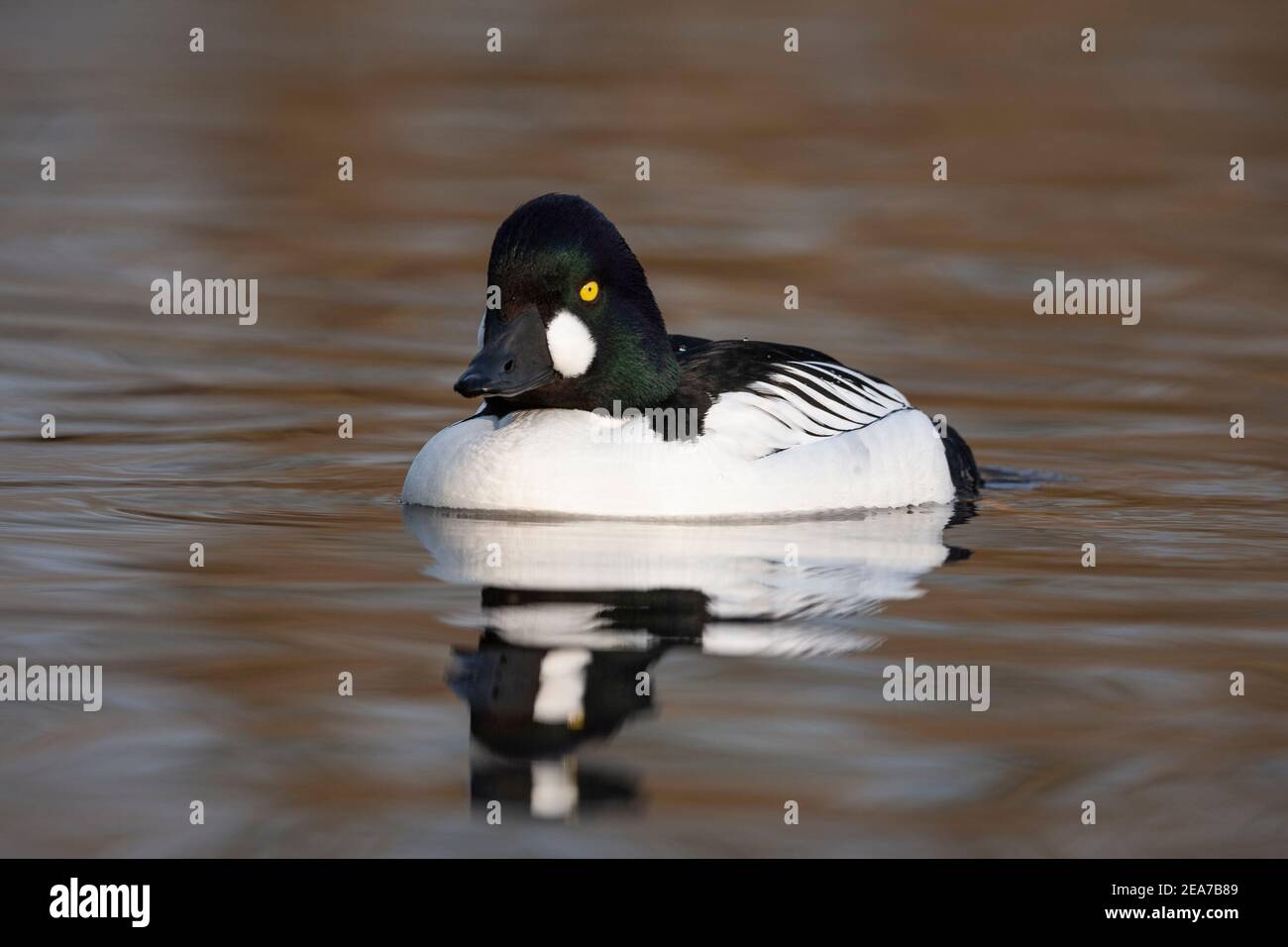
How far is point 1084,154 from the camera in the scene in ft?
67.6

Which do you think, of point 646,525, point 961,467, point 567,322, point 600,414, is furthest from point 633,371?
point 961,467

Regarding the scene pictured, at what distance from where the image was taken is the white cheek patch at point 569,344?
30.0ft

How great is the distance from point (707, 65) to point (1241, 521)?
45.7ft

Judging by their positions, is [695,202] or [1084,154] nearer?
[695,202]

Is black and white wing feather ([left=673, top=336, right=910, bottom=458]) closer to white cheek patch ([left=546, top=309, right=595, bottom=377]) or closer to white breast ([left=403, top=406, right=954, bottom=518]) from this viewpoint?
white breast ([left=403, top=406, right=954, bottom=518])

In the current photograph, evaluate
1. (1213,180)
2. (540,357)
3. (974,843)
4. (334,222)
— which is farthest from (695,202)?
(974,843)

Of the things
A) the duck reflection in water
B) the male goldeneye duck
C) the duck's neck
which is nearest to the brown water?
the duck reflection in water

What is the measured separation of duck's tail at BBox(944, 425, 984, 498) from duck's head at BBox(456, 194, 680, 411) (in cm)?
187

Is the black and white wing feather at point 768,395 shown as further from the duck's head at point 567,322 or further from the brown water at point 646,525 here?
the brown water at point 646,525

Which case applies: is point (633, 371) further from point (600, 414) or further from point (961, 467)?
point (961, 467)

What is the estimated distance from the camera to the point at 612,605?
25.2 ft

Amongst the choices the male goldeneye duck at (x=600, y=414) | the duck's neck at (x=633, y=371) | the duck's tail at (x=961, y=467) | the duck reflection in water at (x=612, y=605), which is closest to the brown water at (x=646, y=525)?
the duck reflection in water at (x=612, y=605)

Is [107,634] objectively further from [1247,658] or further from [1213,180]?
[1213,180]

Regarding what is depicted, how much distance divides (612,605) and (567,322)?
1.86 m
